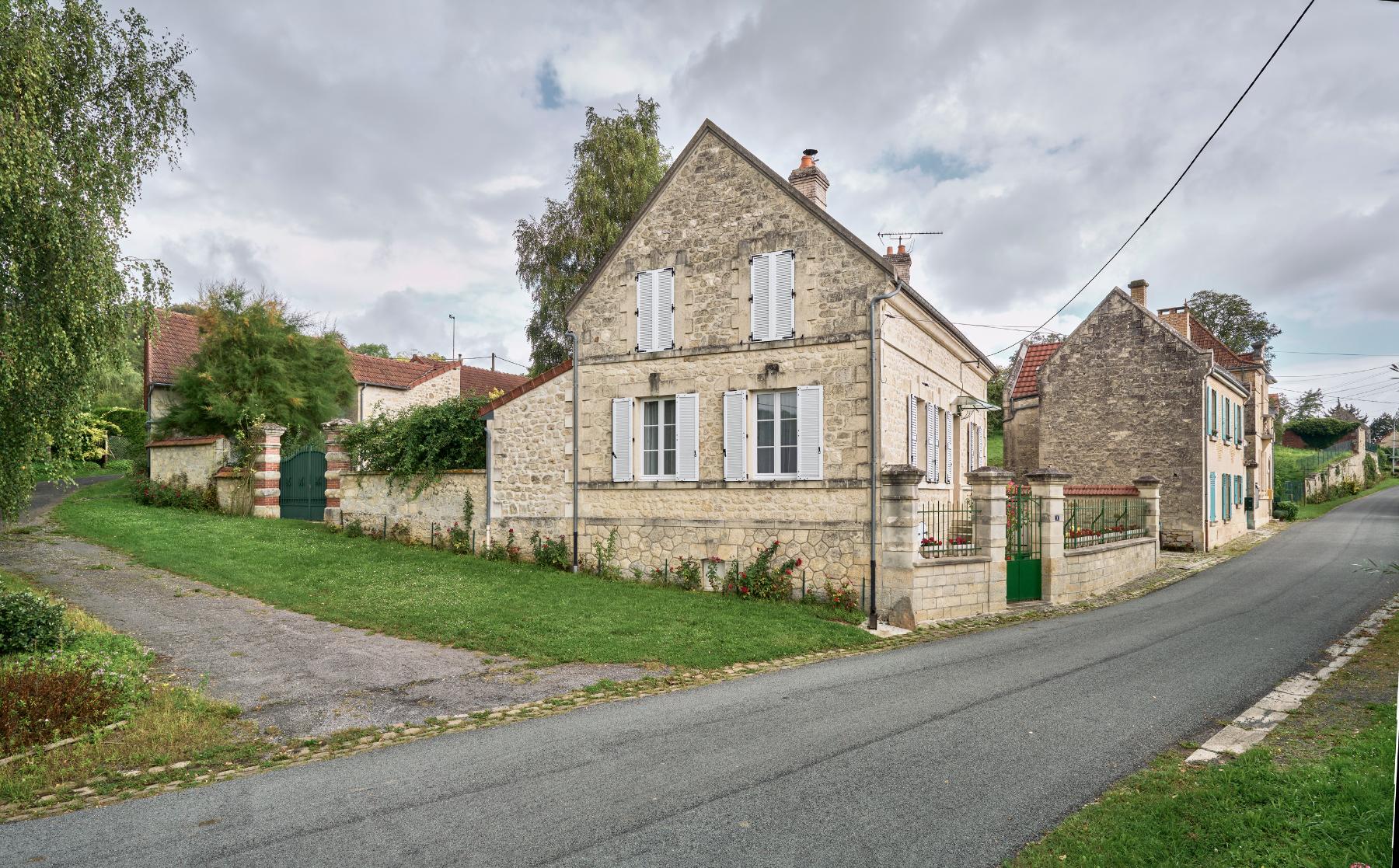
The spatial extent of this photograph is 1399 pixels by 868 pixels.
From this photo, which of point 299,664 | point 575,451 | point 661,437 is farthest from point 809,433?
point 299,664

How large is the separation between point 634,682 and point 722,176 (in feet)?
32.4

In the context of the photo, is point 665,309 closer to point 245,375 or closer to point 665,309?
point 665,309

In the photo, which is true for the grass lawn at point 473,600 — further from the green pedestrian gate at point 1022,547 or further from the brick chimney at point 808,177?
the brick chimney at point 808,177

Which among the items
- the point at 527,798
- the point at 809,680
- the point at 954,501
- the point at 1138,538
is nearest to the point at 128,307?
the point at 527,798

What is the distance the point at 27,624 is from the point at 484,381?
31.9m

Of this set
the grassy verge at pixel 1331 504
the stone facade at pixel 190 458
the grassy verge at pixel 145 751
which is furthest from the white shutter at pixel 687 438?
the grassy verge at pixel 1331 504

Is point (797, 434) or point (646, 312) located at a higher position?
point (646, 312)

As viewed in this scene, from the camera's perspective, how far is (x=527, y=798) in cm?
502

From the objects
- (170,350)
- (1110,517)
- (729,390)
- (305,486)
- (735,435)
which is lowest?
(1110,517)

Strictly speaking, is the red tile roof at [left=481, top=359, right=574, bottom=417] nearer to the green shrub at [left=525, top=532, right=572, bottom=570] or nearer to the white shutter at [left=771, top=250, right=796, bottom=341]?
the green shrub at [left=525, top=532, right=572, bottom=570]

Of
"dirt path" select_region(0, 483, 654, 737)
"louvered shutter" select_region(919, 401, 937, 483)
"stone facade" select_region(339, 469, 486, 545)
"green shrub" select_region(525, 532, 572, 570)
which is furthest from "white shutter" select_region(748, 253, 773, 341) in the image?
"dirt path" select_region(0, 483, 654, 737)

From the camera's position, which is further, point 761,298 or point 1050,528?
point 1050,528

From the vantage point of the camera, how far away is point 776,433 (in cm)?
1395

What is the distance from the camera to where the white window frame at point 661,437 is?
1475cm
